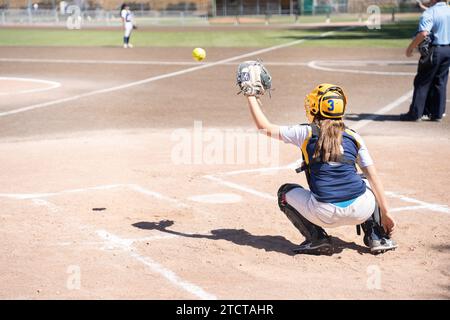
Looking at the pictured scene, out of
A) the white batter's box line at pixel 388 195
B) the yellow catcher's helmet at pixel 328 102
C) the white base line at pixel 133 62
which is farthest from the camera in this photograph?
the white base line at pixel 133 62

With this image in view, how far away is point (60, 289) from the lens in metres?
6.67

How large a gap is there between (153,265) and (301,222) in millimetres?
1617

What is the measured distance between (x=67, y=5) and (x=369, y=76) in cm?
5491

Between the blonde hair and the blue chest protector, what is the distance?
53mm

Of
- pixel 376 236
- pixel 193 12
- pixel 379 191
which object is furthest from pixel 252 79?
pixel 193 12

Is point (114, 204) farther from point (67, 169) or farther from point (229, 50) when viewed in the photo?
point (229, 50)

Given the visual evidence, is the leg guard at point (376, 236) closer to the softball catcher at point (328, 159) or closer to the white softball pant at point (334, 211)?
the softball catcher at point (328, 159)

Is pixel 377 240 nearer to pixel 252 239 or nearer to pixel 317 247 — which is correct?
pixel 317 247

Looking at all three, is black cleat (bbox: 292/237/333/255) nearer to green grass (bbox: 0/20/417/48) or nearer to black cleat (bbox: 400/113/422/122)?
black cleat (bbox: 400/113/422/122)

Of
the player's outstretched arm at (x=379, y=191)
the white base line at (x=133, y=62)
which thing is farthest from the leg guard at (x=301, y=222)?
the white base line at (x=133, y=62)

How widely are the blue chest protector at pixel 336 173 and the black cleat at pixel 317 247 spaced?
49 cm

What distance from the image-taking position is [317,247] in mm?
7590

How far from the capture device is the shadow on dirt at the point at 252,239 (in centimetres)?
790
